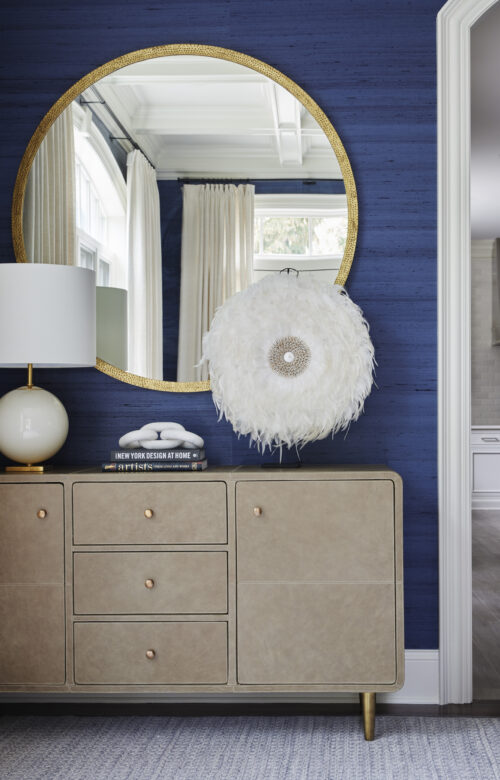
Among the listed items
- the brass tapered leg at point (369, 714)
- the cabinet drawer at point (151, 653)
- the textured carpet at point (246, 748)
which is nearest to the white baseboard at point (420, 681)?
the textured carpet at point (246, 748)

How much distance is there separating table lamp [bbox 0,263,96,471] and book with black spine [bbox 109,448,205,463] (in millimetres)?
242

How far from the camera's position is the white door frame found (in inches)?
100

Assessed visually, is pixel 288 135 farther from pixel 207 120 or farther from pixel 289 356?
pixel 289 356

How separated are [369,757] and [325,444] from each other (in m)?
0.98

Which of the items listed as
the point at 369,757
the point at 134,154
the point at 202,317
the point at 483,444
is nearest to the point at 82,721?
the point at 369,757

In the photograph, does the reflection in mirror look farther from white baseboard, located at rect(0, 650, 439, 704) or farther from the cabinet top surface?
white baseboard, located at rect(0, 650, 439, 704)

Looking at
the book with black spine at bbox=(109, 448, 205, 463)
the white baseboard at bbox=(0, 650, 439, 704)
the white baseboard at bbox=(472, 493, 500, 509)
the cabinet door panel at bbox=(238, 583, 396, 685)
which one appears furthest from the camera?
the white baseboard at bbox=(472, 493, 500, 509)

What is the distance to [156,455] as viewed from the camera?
229cm

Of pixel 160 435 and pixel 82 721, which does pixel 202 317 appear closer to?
pixel 160 435

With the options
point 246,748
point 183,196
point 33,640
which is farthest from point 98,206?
point 246,748

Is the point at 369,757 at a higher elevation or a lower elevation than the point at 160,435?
lower

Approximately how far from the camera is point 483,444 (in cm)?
667

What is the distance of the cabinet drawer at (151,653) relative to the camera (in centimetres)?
221

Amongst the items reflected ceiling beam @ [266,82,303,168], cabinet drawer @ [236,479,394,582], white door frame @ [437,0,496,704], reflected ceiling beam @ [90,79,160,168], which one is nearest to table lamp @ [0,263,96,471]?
reflected ceiling beam @ [90,79,160,168]
